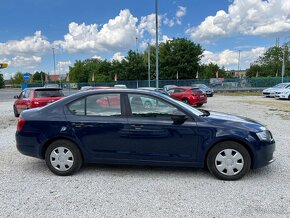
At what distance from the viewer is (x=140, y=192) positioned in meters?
4.04

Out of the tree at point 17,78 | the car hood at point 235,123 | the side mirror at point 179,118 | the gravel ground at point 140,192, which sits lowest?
the gravel ground at point 140,192

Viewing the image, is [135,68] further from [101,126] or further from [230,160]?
[230,160]

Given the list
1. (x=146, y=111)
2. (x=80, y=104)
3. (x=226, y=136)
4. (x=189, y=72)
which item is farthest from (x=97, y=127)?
(x=189, y=72)

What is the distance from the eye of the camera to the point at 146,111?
462 cm

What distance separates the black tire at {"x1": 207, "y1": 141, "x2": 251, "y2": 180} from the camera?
14.5 ft

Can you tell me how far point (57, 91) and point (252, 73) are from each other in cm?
8782

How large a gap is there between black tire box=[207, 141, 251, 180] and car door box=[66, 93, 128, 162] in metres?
1.52

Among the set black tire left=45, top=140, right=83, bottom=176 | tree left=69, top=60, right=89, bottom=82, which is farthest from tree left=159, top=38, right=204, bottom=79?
black tire left=45, top=140, right=83, bottom=176

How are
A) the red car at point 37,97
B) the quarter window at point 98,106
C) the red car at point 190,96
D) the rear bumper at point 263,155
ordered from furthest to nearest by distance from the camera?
the red car at point 190,96 → the red car at point 37,97 → the quarter window at point 98,106 → the rear bumper at point 263,155

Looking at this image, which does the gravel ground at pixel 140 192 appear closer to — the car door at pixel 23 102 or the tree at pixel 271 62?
the car door at pixel 23 102

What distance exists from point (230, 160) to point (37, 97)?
8969 mm

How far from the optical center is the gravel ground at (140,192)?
3463mm

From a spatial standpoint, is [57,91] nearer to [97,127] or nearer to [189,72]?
[97,127]

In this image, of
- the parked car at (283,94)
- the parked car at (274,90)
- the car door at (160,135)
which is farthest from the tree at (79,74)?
the car door at (160,135)
